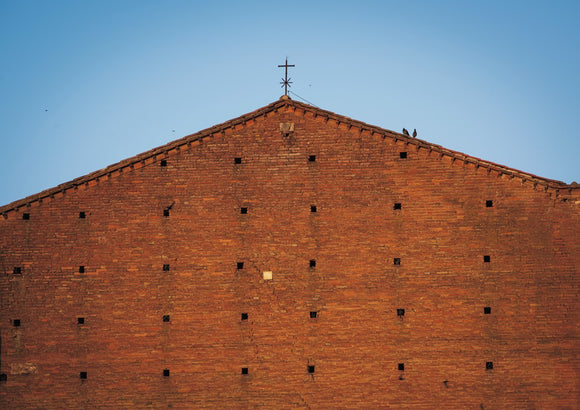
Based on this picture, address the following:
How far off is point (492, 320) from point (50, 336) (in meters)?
12.8

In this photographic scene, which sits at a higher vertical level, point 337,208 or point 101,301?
point 337,208

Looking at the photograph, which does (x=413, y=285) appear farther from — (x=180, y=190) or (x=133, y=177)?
(x=133, y=177)

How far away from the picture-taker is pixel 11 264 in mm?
21531

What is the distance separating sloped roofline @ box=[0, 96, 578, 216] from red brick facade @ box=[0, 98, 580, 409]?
6 cm

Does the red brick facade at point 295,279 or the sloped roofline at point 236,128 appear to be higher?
the sloped roofline at point 236,128

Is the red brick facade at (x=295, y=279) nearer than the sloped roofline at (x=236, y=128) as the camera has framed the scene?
Yes

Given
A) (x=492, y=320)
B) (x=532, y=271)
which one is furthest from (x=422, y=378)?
(x=532, y=271)

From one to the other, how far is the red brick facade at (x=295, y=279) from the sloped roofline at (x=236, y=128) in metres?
0.06

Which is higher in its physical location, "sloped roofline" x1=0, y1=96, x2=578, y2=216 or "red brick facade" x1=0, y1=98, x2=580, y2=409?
"sloped roofline" x1=0, y1=96, x2=578, y2=216

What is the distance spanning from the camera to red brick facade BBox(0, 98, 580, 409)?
20.8 m

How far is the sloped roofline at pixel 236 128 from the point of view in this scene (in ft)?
70.8

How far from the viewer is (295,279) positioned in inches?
840

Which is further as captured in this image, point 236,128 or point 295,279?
point 236,128

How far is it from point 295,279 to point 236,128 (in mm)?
4967
